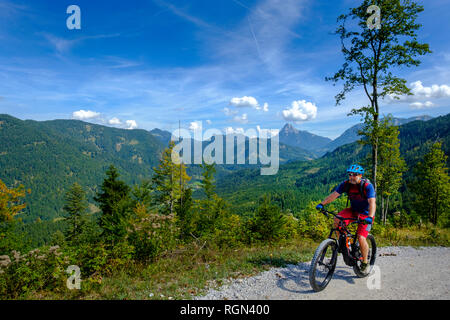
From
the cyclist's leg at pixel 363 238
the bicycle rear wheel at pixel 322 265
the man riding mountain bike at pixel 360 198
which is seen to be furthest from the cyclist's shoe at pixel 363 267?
the bicycle rear wheel at pixel 322 265

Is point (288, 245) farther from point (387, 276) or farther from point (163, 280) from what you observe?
point (163, 280)

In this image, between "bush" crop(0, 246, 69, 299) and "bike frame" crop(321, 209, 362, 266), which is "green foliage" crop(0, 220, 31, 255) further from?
"bike frame" crop(321, 209, 362, 266)

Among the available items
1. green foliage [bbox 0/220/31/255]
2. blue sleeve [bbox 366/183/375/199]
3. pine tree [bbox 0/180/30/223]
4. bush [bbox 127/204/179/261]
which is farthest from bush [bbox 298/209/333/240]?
pine tree [bbox 0/180/30/223]

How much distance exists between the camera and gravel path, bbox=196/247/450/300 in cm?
528

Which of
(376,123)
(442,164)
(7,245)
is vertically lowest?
(7,245)

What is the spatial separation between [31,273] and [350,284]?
8328 mm

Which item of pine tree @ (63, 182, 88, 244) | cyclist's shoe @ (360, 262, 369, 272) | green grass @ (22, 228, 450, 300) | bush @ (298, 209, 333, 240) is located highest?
cyclist's shoe @ (360, 262, 369, 272)

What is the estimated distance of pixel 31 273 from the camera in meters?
5.83

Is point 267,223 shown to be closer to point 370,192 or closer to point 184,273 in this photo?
point 184,273

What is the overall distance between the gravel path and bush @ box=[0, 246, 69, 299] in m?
4.04

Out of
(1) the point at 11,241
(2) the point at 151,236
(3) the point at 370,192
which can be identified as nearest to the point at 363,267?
(3) the point at 370,192

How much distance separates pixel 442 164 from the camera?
24.5 m
